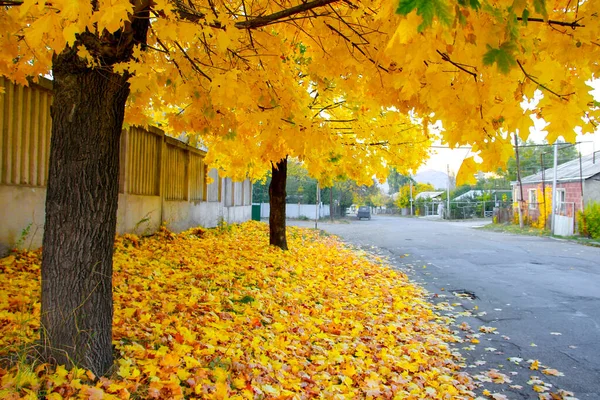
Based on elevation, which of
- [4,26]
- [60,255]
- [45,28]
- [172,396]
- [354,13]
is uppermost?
[354,13]

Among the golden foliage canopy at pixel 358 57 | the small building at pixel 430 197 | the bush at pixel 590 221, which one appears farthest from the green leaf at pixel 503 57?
the small building at pixel 430 197

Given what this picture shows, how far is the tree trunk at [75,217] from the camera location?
2633 mm

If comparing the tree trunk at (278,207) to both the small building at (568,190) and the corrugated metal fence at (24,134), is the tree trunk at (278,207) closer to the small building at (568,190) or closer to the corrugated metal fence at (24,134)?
the corrugated metal fence at (24,134)

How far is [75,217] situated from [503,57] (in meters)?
2.73

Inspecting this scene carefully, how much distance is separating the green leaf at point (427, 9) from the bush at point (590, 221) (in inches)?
815

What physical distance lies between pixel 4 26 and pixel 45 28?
134 centimetres

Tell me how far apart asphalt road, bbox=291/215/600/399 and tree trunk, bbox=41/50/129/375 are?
3.41 meters

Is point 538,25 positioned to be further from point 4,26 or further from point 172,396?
point 4,26

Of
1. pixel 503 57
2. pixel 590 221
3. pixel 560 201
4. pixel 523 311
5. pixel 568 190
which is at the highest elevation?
pixel 568 190

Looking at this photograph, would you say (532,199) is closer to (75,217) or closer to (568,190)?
(568,190)

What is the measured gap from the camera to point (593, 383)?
12.0 ft

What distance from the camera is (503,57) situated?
6.50 ft

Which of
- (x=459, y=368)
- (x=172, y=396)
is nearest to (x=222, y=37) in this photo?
(x=172, y=396)

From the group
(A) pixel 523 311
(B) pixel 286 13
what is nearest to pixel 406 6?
(B) pixel 286 13
